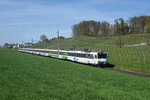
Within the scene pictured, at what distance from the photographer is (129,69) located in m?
30.0

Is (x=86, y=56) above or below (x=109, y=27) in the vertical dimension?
below

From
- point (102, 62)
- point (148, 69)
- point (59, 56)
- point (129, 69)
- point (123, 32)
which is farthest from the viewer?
point (123, 32)

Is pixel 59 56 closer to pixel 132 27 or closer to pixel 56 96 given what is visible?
pixel 56 96

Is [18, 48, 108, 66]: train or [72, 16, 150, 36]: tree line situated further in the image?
[72, 16, 150, 36]: tree line

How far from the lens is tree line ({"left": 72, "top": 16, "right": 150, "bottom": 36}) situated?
361ft

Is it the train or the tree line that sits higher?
the tree line

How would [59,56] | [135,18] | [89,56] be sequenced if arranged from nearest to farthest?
[89,56] < [59,56] < [135,18]

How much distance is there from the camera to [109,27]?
137 metres

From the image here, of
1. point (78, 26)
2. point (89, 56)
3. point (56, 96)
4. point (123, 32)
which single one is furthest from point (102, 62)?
point (78, 26)

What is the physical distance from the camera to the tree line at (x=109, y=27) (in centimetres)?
10988

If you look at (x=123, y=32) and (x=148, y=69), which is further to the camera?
(x=123, y=32)

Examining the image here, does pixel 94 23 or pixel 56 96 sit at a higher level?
pixel 94 23

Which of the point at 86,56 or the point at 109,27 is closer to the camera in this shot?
the point at 86,56

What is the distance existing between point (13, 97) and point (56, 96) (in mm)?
1872
